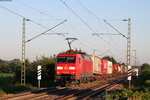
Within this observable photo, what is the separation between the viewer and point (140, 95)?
48.5 feet

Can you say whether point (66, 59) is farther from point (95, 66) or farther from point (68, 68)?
point (95, 66)

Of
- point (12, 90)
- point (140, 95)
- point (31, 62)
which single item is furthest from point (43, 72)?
point (140, 95)

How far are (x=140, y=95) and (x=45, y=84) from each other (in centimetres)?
2006

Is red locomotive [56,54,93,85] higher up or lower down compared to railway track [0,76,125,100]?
higher up

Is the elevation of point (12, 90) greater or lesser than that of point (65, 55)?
lesser

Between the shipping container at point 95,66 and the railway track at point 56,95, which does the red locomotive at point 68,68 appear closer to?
the railway track at point 56,95

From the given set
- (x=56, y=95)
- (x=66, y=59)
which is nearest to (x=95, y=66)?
(x=66, y=59)

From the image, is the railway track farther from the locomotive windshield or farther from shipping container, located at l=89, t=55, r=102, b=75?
shipping container, located at l=89, t=55, r=102, b=75

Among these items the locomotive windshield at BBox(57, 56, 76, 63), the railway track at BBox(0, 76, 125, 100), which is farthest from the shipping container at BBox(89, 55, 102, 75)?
the railway track at BBox(0, 76, 125, 100)

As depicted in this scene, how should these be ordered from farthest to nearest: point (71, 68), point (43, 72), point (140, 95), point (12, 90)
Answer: point (43, 72), point (71, 68), point (12, 90), point (140, 95)

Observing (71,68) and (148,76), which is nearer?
(71,68)

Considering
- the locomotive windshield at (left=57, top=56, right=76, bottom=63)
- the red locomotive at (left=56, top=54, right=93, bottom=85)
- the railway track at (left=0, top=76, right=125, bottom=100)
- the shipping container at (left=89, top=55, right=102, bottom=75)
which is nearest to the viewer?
the railway track at (left=0, top=76, right=125, bottom=100)

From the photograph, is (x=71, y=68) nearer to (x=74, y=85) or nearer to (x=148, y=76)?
(x=74, y=85)

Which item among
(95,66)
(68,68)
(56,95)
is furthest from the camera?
(95,66)
